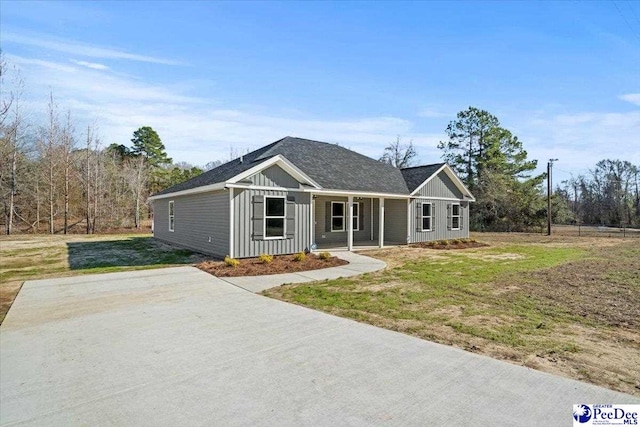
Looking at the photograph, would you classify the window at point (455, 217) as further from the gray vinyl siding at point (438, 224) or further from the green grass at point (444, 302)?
the green grass at point (444, 302)

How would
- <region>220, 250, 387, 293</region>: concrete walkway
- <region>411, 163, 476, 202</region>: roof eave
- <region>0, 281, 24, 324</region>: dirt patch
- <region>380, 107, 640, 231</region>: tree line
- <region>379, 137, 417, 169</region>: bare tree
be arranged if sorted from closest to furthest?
<region>0, 281, 24, 324</region>: dirt patch < <region>220, 250, 387, 293</region>: concrete walkway < <region>411, 163, 476, 202</region>: roof eave < <region>380, 107, 640, 231</region>: tree line < <region>379, 137, 417, 169</region>: bare tree

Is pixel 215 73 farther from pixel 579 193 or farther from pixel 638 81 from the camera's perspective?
→ pixel 579 193

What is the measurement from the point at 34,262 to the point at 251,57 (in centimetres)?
1037

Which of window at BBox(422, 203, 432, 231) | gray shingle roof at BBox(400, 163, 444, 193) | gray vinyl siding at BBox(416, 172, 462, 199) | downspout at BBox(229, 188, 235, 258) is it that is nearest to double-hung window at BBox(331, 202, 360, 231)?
gray shingle roof at BBox(400, 163, 444, 193)

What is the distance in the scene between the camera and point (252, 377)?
3.33 metres

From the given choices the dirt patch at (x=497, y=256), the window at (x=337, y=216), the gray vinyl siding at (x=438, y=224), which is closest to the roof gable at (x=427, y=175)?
the gray vinyl siding at (x=438, y=224)

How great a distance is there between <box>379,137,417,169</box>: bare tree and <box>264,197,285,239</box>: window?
28743mm

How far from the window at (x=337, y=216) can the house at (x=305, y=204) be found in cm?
5

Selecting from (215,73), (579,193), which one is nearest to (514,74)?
(215,73)

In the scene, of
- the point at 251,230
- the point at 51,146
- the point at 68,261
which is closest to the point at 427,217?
the point at 251,230

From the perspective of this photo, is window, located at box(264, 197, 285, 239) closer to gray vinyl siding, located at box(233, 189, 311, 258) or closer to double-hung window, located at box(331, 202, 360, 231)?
gray vinyl siding, located at box(233, 189, 311, 258)

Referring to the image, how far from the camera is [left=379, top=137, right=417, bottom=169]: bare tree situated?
38594 millimetres

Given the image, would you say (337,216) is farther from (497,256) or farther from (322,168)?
(497,256)

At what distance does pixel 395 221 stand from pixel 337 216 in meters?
3.25
